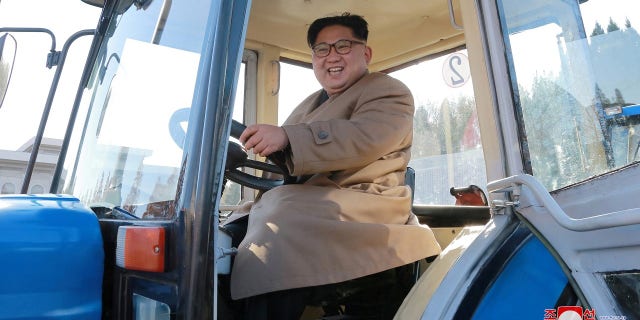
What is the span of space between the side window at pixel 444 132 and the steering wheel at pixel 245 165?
1.21m

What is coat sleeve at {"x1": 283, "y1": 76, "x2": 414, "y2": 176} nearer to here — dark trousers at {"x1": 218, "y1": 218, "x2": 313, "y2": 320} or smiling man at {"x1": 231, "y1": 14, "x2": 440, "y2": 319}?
smiling man at {"x1": 231, "y1": 14, "x2": 440, "y2": 319}

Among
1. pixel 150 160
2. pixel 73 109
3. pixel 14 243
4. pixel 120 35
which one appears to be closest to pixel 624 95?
pixel 150 160

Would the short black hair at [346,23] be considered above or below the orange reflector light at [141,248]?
above

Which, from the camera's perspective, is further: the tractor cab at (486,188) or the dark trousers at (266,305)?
the dark trousers at (266,305)

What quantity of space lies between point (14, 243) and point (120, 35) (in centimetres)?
97

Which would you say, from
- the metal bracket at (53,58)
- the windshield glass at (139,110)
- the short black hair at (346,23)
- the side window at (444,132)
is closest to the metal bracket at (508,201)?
the windshield glass at (139,110)

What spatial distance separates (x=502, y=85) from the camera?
3.66 ft

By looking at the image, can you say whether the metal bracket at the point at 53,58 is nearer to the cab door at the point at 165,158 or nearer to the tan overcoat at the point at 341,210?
the cab door at the point at 165,158

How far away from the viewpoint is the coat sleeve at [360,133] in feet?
4.64

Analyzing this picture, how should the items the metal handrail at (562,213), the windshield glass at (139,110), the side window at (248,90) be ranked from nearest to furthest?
the metal handrail at (562,213) < the windshield glass at (139,110) < the side window at (248,90)

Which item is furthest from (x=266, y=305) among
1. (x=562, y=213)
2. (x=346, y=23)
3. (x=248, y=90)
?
(x=248, y=90)

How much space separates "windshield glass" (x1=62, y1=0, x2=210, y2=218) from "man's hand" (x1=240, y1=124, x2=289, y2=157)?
17cm

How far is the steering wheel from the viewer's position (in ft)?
4.64

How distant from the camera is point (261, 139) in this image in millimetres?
1345
